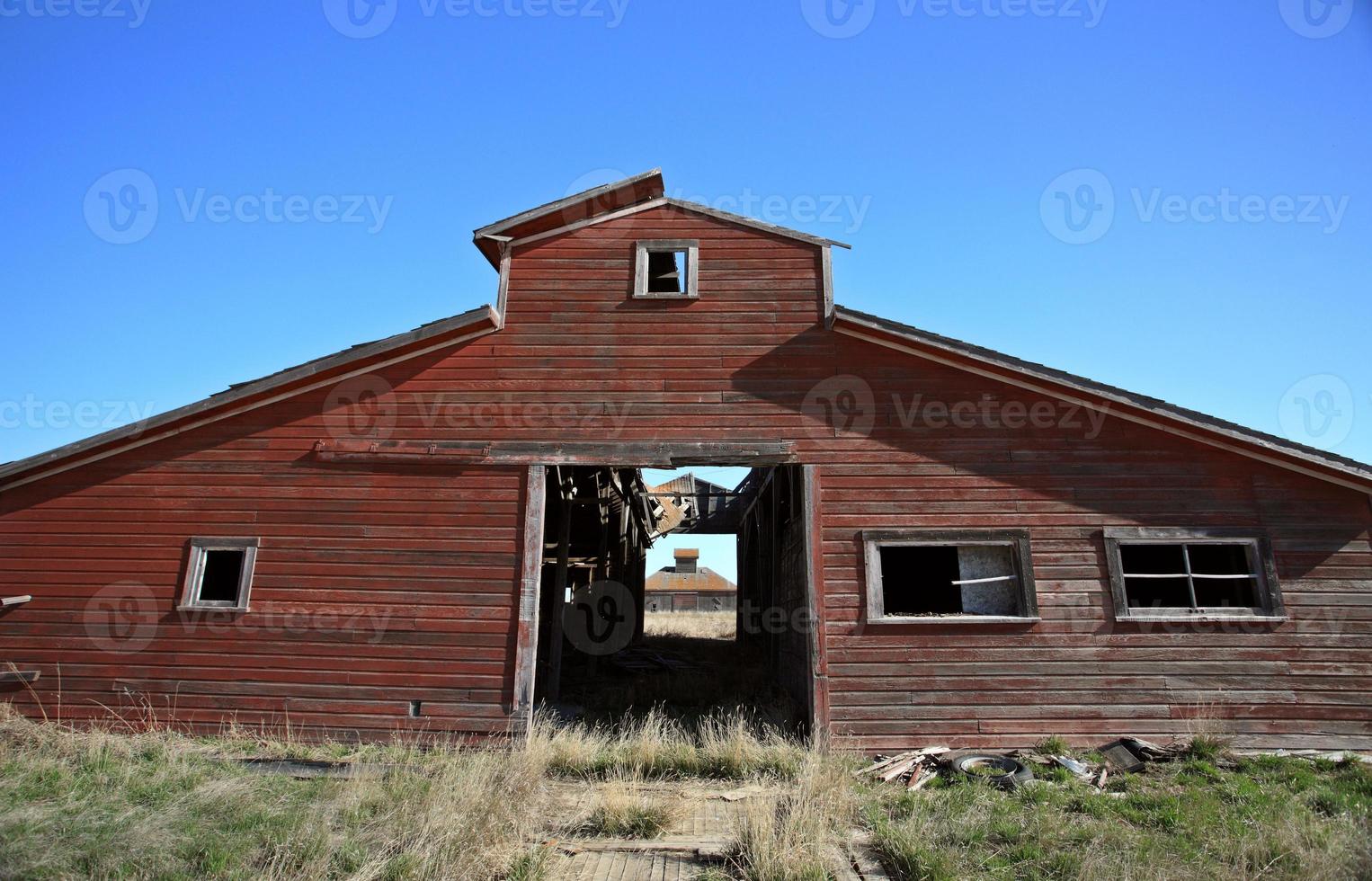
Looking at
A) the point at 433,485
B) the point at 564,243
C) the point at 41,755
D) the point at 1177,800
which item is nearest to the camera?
the point at 1177,800

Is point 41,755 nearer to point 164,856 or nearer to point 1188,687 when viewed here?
point 164,856

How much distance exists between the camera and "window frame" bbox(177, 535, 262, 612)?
10367mm

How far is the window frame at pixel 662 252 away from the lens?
1146 centimetres

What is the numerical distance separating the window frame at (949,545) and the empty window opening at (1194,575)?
47.4 inches

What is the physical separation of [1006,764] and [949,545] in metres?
2.65

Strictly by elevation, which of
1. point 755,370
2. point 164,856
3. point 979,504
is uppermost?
point 755,370

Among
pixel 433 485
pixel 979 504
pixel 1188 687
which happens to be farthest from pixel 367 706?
pixel 1188 687

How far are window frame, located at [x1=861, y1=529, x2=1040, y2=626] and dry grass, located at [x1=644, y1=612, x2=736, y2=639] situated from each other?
18003 millimetres

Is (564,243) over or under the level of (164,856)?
over

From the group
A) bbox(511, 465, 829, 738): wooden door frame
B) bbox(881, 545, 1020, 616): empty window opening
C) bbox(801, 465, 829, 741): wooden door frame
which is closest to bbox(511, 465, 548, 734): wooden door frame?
bbox(511, 465, 829, 738): wooden door frame

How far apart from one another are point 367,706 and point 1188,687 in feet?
33.3

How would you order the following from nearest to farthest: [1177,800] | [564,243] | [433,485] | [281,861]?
[281,861] < [1177,800] < [433,485] < [564,243]

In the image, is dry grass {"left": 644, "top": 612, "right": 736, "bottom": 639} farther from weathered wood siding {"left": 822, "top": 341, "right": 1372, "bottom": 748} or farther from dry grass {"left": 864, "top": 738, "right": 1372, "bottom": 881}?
dry grass {"left": 864, "top": 738, "right": 1372, "bottom": 881}

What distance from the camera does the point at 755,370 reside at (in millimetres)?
11070
